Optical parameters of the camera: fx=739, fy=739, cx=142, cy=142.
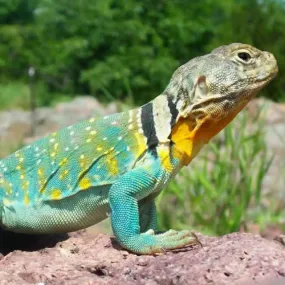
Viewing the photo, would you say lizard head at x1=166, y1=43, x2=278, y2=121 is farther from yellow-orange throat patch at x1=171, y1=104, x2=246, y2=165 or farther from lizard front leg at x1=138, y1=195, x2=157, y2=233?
lizard front leg at x1=138, y1=195, x2=157, y2=233

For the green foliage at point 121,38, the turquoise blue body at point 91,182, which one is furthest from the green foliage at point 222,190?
the green foliage at point 121,38

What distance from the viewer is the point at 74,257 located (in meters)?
3.30

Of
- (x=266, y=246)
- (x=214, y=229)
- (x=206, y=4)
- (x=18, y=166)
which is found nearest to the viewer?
(x=266, y=246)

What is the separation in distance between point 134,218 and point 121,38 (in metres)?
23.4

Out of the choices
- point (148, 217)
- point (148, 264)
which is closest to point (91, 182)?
point (148, 217)

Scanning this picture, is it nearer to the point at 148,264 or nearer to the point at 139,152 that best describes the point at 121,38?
the point at 139,152

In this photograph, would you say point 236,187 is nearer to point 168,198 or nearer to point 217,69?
point 168,198

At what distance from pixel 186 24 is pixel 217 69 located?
21.5 metres

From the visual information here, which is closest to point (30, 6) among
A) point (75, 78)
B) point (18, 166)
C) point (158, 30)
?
point (75, 78)

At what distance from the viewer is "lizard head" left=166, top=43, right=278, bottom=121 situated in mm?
3271

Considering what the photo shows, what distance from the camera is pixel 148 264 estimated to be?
2.97m

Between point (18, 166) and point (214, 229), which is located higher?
point (18, 166)

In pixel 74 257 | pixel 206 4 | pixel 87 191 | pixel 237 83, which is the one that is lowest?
pixel 206 4

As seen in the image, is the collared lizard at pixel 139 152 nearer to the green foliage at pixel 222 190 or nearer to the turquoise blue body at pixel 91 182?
the turquoise blue body at pixel 91 182
